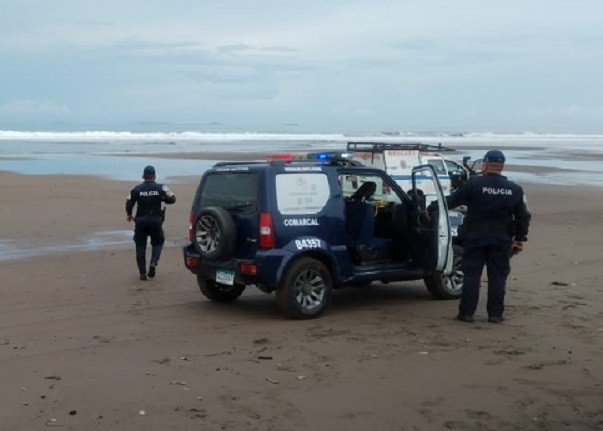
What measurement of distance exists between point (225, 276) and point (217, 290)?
904 mm

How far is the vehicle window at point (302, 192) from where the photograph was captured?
8922 millimetres

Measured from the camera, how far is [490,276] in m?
8.86

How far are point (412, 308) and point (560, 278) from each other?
9.21 ft

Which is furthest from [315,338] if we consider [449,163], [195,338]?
[449,163]

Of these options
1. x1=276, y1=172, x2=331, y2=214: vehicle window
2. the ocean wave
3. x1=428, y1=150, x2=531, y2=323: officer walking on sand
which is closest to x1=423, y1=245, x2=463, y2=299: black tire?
x1=428, y1=150, x2=531, y2=323: officer walking on sand

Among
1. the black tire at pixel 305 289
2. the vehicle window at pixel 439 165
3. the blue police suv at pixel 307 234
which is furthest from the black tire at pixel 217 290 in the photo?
the vehicle window at pixel 439 165

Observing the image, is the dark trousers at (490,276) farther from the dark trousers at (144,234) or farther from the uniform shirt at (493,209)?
the dark trousers at (144,234)

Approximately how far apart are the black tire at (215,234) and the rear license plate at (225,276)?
0.16 metres

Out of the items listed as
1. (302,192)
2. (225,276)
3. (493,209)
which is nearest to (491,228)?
(493,209)

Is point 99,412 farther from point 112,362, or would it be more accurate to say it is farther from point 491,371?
point 491,371

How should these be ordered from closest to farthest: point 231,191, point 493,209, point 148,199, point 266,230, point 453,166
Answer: point 493,209 < point 266,230 < point 231,191 < point 148,199 < point 453,166

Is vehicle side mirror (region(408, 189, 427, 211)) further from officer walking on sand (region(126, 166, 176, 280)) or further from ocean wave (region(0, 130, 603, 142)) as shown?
ocean wave (region(0, 130, 603, 142))

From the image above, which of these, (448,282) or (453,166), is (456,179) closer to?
(453,166)

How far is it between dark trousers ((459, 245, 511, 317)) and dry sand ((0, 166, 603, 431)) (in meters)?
Result: 0.21
